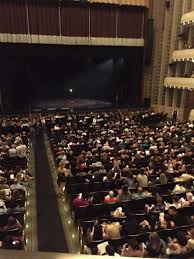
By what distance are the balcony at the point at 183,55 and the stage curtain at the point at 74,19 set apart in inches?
259

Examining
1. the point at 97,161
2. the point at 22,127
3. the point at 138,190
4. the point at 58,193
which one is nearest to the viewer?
the point at 138,190

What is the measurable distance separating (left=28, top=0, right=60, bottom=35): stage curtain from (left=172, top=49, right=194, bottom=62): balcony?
28.1ft

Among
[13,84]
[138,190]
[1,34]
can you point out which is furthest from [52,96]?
[138,190]

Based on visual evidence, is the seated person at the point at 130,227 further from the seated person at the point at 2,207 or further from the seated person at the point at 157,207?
the seated person at the point at 2,207

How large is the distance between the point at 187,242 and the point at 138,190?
8.86 feet

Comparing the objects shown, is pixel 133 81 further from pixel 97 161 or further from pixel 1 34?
pixel 97 161

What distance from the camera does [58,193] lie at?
9773mm

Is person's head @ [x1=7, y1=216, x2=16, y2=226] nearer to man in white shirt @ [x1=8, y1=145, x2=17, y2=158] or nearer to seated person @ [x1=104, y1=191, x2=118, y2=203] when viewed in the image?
seated person @ [x1=104, y1=191, x2=118, y2=203]

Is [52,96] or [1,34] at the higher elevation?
[1,34]

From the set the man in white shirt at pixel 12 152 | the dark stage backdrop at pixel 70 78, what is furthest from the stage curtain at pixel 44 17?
the man in white shirt at pixel 12 152

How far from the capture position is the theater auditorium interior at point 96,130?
6559 mm

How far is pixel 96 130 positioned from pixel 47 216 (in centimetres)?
800

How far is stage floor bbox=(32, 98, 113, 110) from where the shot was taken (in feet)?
78.7

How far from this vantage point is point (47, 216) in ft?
27.3
